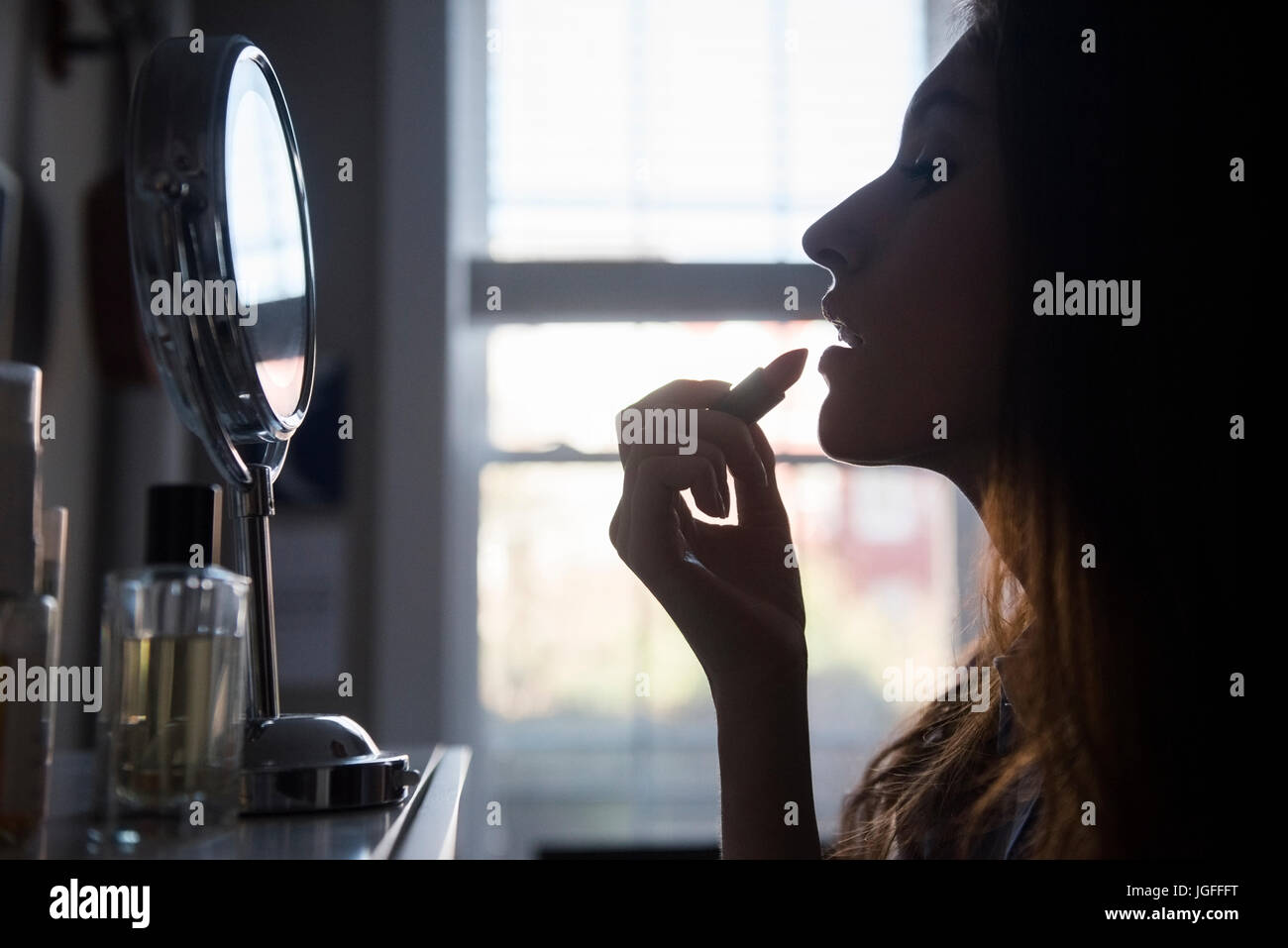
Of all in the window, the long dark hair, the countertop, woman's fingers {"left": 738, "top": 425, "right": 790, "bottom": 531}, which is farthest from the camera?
the window

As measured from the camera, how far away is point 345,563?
4.66ft

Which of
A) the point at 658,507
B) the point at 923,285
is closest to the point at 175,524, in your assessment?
the point at 658,507

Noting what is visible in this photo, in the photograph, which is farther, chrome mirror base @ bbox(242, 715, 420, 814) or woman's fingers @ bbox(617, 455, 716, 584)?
woman's fingers @ bbox(617, 455, 716, 584)

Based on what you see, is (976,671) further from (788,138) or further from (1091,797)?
(788,138)

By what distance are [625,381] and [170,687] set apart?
1076mm

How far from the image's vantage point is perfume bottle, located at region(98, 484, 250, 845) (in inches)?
11.0

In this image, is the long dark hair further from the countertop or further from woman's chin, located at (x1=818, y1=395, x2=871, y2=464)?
the countertop

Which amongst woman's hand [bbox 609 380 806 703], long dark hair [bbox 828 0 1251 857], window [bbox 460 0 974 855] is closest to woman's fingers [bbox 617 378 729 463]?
woman's hand [bbox 609 380 806 703]

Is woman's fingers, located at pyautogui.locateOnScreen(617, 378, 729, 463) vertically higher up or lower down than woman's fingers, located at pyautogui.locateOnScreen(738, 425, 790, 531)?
higher up

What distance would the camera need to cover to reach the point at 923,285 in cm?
47

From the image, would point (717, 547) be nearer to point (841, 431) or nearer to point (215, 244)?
point (841, 431)

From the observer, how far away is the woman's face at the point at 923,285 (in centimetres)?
47

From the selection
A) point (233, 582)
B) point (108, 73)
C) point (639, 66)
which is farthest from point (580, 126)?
point (233, 582)
